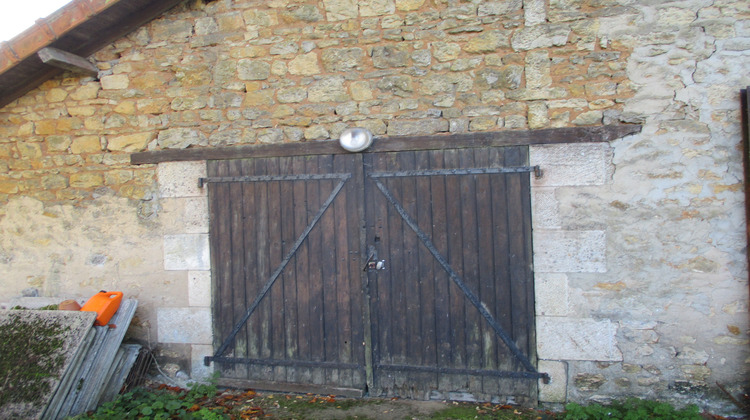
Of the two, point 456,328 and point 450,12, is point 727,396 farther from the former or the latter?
point 450,12

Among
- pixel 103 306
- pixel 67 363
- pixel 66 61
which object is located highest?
pixel 66 61

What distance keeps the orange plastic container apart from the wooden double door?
2.54ft

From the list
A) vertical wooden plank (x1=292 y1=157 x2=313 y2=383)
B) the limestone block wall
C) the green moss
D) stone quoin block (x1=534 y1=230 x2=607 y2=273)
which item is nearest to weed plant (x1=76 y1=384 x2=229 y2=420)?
the limestone block wall

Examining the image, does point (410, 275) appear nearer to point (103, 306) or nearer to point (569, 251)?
point (569, 251)

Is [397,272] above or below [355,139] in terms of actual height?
below

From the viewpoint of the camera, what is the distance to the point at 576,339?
3.31m

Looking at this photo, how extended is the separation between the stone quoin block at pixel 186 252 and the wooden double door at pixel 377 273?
4.6 inches

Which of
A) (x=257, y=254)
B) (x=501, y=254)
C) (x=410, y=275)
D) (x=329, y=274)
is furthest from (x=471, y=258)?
(x=257, y=254)

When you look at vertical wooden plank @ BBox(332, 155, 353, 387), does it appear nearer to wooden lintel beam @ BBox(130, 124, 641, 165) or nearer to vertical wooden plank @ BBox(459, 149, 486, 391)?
wooden lintel beam @ BBox(130, 124, 641, 165)

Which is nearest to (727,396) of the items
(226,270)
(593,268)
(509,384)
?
(593,268)

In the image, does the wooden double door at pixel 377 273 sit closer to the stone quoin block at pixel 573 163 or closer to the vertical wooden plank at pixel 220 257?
the vertical wooden plank at pixel 220 257

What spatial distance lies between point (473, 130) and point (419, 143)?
41 centimetres

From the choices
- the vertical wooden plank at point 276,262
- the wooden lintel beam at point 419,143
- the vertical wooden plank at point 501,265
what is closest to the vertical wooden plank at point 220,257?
A: the wooden lintel beam at point 419,143

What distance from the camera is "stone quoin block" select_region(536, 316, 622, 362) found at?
3.27 meters
